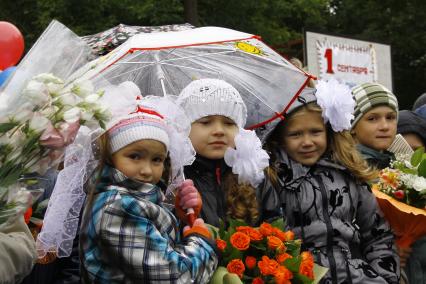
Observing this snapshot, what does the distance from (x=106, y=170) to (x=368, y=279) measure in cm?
161

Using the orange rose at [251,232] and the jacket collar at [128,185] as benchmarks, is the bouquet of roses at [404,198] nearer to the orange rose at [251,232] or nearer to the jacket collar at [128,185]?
the orange rose at [251,232]

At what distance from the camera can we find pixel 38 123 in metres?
2.53

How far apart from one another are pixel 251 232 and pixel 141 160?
62 centimetres

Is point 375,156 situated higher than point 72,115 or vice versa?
point 72,115

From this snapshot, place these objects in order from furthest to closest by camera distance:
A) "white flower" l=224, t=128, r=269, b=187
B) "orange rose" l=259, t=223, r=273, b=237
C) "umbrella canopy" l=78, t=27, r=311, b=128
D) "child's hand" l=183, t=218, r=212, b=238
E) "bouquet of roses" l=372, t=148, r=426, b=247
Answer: "bouquet of roses" l=372, t=148, r=426, b=247 → "umbrella canopy" l=78, t=27, r=311, b=128 → "white flower" l=224, t=128, r=269, b=187 → "orange rose" l=259, t=223, r=273, b=237 → "child's hand" l=183, t=218, r=212, b=238

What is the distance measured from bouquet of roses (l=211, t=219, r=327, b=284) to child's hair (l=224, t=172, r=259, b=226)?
0.26 metres

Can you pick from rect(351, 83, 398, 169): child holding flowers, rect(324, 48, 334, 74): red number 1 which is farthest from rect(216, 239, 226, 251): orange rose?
rect(324, 48, 334, 74): red number 1

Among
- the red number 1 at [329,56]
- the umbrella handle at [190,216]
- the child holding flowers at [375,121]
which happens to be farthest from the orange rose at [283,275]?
the red number 1 at [329,56]

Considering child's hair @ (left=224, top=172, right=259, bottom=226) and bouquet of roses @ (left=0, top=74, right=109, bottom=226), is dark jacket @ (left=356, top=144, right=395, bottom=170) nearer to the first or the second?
child's hair @ (left=224, top=172, right=259, bottom=226)

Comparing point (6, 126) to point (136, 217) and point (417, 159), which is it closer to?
point (136, 217)

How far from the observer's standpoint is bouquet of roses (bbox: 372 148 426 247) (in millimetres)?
4449

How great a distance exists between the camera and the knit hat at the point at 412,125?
597cm

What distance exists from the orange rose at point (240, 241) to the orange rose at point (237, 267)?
66 millimetres

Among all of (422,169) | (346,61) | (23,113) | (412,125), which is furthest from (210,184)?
(346,61)
